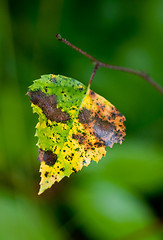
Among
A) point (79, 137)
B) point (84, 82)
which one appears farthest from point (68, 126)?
point (84, 82)

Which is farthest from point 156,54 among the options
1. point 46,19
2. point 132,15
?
point 46,19

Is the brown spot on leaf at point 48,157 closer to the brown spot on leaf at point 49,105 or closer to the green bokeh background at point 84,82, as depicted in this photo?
the brown spot on leaf at point 49,105

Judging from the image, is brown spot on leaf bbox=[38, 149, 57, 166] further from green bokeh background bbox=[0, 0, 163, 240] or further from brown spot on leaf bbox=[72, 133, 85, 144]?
green bokeh background bbox=[0, 0, 163, 240]

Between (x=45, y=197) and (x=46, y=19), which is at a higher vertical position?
(x=46, y=19)

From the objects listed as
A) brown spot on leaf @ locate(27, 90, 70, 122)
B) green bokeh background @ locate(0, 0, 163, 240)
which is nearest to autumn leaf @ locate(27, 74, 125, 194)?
brown spot on leaf @ locate(27, 90, 70, 122)

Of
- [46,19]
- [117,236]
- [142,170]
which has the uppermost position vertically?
[46,19]

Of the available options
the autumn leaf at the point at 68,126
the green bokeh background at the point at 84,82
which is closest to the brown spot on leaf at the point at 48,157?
the autumn leaf at the point at 68,126

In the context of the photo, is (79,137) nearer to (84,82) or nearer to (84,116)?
(84,116)

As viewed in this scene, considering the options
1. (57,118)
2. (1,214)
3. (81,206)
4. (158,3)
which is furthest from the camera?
(158,3)

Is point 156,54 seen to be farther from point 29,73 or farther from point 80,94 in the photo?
point 80,94
